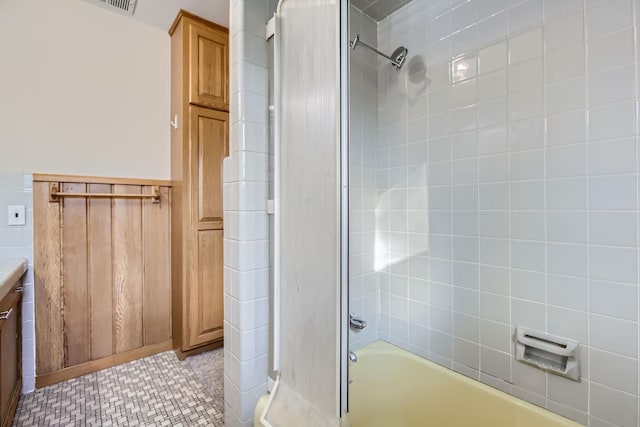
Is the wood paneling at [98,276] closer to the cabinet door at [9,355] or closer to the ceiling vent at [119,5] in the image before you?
the cabinet door at [9,355]

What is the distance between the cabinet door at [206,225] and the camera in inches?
84.0

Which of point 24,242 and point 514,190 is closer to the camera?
point 514,190

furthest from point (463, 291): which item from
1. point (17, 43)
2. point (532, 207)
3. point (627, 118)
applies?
point (17, 43)

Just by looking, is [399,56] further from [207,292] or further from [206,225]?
[207,292]

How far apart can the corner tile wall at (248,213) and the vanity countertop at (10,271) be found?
0.92 meters

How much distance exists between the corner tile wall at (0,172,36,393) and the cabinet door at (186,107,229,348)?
2.90 ft

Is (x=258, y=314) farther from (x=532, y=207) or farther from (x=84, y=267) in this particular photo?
(x=84, y=267)

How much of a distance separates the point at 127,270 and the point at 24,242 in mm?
584

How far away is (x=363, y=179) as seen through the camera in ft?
5.67

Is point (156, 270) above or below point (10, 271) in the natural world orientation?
below

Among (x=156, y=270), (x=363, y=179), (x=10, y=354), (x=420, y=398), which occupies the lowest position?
(x=420, y=398)

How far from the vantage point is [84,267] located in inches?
76.9

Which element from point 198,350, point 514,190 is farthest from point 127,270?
point 514,190

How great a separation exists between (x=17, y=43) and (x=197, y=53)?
1.05 meters
